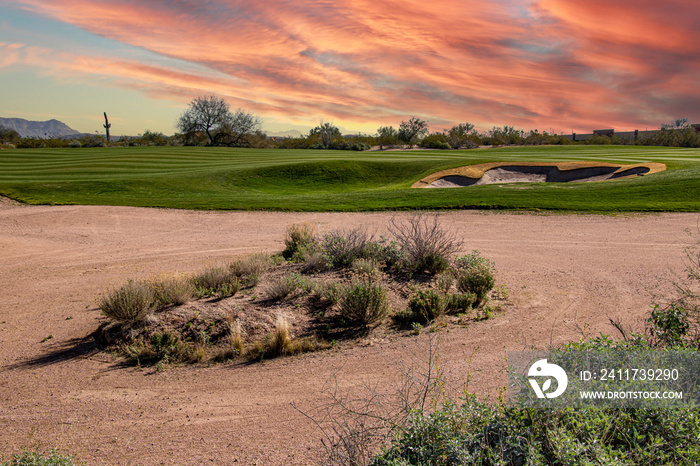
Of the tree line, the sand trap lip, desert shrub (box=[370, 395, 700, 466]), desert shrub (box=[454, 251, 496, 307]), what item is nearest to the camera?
desert shrub (box=[370, 395, 700, 466])

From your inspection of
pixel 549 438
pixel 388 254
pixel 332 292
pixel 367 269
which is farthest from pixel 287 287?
pixel 549 438

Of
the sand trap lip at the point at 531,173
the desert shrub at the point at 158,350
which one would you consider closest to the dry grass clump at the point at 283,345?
the desert shrub at the point at 158,350

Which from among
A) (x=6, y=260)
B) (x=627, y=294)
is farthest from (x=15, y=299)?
(x=627, y=294)

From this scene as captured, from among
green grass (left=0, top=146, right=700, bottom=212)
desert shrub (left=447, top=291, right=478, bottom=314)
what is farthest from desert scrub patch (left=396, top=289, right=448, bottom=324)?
green grass (left=0, top=146, right=700, bottom=212)

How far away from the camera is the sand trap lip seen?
25531 millimetres

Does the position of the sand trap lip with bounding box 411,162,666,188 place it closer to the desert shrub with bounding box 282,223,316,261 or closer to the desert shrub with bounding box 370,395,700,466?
the desert shrub with bounding box 282,223,316,261

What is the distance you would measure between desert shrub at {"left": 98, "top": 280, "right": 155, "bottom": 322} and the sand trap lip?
1986 centimetres

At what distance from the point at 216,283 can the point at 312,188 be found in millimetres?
19475

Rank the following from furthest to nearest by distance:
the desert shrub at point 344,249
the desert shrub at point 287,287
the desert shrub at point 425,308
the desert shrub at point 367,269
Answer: the desert shrub at point 344,249
the desert shrub at point 367,269
the desert shrub at point 287,287
the desert shrub at point 425,308

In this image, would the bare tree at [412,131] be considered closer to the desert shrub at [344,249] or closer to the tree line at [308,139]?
the tree line at [308,139]

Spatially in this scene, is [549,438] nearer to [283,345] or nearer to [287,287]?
[283,345]

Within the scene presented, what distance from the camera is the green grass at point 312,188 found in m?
17.2

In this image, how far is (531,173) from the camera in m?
28.1
